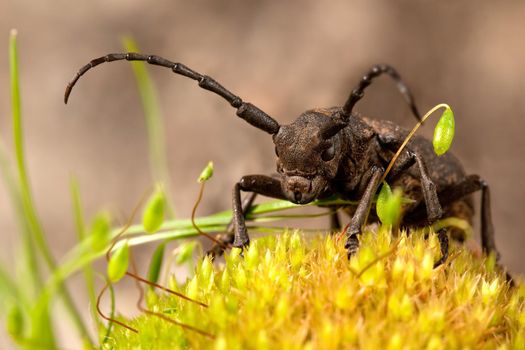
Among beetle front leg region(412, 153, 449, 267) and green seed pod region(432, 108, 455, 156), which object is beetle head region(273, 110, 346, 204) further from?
green seed pod region(432, 108, 455, 156)

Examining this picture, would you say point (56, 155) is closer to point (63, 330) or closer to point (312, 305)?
point (63, 330)

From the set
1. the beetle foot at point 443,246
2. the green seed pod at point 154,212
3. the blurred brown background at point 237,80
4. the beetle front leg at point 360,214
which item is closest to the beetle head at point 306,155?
the beetle front leg at point 360,214

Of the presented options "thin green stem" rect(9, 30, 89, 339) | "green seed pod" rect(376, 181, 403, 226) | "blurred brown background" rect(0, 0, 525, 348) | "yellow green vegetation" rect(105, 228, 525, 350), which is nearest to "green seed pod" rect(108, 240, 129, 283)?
"yellow green vegetation" rect(105, 228, 525, 350)

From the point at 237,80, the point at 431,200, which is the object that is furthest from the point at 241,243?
the point at 237,80

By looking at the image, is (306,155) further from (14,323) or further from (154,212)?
(14,323)

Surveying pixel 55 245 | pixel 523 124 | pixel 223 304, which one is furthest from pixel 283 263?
pixel 523 124
